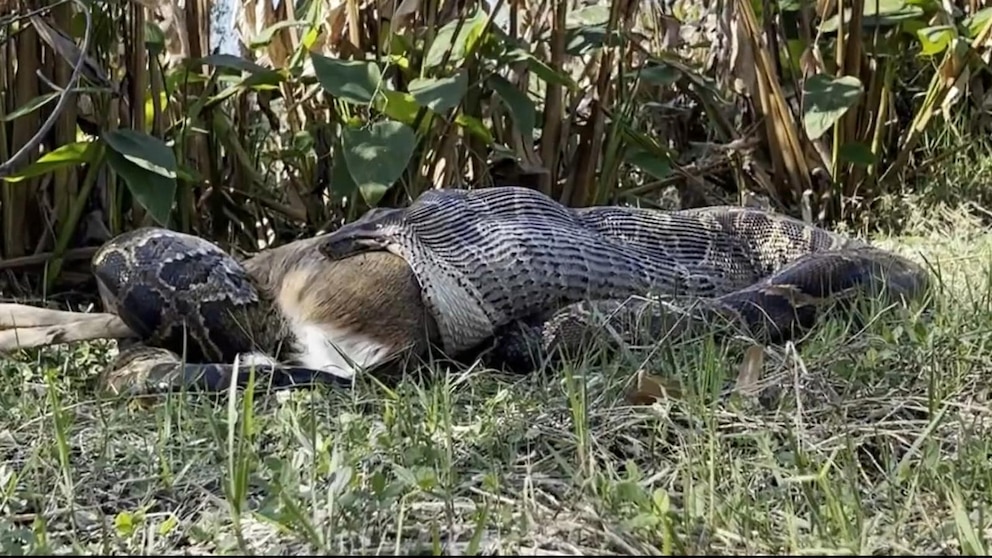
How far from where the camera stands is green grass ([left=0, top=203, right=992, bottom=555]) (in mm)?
1477

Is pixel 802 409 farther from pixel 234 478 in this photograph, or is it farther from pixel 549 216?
pixel 549 216

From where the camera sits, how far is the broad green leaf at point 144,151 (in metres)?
3.20

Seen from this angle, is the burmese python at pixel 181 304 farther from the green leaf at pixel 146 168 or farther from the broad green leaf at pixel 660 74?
the broad green leaf at pixel 660 74

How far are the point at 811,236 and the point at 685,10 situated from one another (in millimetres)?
2823

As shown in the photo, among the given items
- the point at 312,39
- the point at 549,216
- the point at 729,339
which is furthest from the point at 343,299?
the point at 312,39

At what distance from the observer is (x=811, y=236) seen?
3.37m

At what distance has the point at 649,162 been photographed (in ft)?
14.9

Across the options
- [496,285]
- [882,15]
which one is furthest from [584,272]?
[882,15]

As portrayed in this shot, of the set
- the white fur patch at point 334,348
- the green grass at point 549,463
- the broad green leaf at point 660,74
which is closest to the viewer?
the green grass at point 549,463

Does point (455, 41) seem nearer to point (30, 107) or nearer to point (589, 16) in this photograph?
point (589, 16)

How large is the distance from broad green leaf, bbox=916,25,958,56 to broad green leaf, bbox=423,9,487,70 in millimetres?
1721

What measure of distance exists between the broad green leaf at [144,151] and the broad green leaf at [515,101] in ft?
4.14

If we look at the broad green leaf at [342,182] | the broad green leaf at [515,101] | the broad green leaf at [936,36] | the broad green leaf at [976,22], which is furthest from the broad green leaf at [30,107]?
the broad green leaf at [976,22]

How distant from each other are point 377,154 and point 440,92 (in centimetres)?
29
